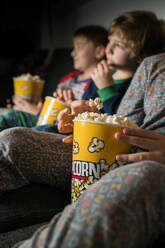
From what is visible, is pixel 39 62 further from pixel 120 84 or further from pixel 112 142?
pixel 112 142

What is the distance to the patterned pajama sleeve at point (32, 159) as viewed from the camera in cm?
81

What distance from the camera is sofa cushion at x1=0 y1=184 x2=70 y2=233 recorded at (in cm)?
76

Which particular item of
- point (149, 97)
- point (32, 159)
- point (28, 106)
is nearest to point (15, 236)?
point (32, 159)

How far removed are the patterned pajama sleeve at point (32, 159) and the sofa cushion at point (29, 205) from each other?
24mm

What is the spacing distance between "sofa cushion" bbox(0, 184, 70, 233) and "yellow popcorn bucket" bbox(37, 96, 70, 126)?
0.41 m

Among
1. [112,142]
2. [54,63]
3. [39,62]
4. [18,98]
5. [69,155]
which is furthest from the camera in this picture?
[39,62]

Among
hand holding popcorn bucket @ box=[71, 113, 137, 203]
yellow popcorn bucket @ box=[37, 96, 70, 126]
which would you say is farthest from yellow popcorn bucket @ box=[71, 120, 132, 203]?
yellow popcorn bucket @ box=[37, 96, 70, 126]

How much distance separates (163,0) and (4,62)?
1.77 metres

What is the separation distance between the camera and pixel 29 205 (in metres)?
0.81

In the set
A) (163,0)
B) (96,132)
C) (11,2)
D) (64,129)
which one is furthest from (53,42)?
(96,132)

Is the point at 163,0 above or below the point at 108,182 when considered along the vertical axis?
above

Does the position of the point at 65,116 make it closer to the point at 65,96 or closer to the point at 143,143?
the point at 143,143

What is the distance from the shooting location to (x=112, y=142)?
683 mm

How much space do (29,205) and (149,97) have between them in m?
0.48
